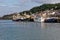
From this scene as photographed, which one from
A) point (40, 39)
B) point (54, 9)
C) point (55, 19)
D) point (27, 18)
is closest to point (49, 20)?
point (55, 19)

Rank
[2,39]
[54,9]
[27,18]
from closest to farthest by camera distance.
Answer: [2,39] → [27,18] → [54,9]

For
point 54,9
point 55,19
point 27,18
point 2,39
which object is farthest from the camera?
point 54,9

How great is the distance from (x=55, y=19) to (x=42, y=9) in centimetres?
3106

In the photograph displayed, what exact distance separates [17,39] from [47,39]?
8.46 ft

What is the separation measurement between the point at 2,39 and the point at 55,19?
166 feet

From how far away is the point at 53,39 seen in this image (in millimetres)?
23219

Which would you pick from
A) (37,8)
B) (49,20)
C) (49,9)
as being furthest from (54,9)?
(49,20)

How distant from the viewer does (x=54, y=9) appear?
4016 inches

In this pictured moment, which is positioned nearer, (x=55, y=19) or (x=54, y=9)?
(x=55, y=19)

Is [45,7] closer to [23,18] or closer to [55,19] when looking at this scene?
[23,18]

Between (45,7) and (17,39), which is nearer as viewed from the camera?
(17,39)

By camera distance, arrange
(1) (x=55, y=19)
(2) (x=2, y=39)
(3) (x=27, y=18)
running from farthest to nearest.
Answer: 1. (3) (x=27, y=18)
2. (1) (x=55, y=19)
3. (2) (x=2, y=39)

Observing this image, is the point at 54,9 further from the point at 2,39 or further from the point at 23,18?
the point at 2,39

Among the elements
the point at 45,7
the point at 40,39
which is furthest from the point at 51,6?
the point at 40,39
